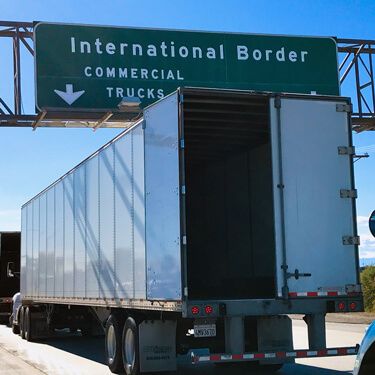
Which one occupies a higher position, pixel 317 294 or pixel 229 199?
pixel 229 199

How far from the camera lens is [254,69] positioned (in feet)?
49.6

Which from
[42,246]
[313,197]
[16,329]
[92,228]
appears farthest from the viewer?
[16,329]

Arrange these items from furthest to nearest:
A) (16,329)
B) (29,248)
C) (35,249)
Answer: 1. (16,329)
2. (29,248)
3. (35,249)

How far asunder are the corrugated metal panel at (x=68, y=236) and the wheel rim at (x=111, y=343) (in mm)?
2732

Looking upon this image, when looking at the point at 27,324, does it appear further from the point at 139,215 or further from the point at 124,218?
the point at 139,215

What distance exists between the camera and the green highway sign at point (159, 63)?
46.1 feet

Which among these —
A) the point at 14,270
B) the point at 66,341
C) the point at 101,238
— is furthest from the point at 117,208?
the point at 14,270

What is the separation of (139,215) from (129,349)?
7.16 feet

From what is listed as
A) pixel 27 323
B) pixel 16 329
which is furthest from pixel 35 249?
pixel 16 329

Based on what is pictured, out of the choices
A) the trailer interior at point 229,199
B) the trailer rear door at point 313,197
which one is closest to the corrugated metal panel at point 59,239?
the trailer interior at point 229,199

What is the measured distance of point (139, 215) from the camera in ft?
33.0

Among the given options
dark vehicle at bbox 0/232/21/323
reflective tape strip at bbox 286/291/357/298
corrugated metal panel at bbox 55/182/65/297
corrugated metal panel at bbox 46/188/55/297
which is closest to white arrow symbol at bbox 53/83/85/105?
corrugated metal panel at bbox 55/182/65/297

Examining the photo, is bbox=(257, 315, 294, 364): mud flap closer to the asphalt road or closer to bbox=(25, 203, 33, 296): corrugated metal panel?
the asphalt road

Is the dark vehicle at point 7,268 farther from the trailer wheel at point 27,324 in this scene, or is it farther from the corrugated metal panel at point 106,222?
the corrugated metal panel at point 106,222
